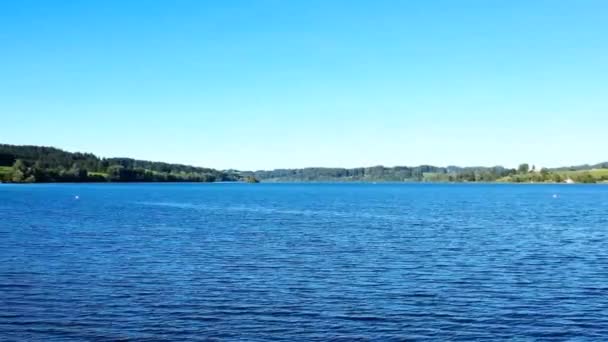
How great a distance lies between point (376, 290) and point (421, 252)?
56.8 ft

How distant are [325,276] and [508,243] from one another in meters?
25.9

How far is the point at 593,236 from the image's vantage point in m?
64.8

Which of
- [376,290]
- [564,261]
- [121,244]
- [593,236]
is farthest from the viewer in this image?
[593,236]

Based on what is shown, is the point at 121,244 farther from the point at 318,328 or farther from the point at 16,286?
the point at 318,328

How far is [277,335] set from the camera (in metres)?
25.5

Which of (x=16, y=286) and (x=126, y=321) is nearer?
(x=126, y=321)

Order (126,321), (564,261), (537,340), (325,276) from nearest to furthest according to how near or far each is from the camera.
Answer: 1. (537,340)
2. (126,321)
3. (325,276)
4. (564,261)

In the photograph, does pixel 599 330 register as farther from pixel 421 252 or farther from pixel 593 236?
pixel 593 236

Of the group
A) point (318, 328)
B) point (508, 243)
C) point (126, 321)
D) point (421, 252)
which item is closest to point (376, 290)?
point (318, 328)

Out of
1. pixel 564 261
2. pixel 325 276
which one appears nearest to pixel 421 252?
pixel 564 261

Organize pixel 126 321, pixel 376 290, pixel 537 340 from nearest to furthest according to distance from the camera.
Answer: pixel 537 340 → pixel 126 321 → pixel 376 290

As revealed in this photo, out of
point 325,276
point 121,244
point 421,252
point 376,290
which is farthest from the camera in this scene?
point 121,244

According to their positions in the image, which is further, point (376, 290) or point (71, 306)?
point (376, 290)

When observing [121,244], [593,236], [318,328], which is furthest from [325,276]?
[593,236]
